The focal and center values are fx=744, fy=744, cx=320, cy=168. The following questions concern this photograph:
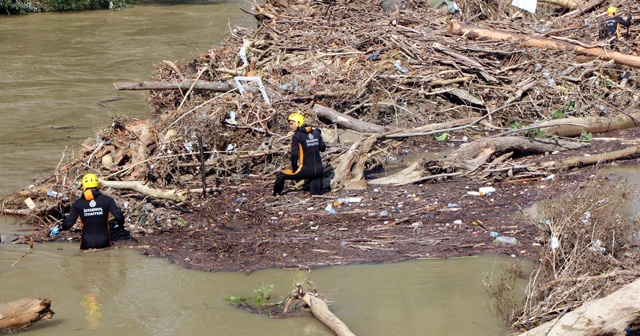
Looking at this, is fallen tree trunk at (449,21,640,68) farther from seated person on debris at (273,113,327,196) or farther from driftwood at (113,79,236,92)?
seated person on debris at (273,113,327,196)

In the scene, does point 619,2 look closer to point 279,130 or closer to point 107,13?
point 279,130

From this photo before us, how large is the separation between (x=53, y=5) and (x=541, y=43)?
862 inches

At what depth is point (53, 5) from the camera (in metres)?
29.9

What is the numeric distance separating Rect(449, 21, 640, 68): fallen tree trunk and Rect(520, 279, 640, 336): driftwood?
9.24m

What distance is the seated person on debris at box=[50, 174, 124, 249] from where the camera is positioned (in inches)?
327

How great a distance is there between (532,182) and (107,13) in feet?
79.3

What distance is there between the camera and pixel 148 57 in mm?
21500

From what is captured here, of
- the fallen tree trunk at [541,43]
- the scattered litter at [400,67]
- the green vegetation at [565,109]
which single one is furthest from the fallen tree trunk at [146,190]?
the fallen tree trunk at [541,43]

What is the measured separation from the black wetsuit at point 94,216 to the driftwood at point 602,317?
4.78 meters

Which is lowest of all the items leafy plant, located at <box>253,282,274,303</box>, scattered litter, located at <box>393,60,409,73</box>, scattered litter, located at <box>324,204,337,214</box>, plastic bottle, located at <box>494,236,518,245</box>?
leafy plant, located at <box>253,282,274,303</box>

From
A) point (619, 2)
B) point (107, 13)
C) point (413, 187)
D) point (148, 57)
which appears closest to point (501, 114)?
point (413, 187)

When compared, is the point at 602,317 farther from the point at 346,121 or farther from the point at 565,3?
the point at 565,3

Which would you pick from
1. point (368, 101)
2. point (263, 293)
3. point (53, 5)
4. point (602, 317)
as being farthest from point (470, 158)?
point (53, 5)

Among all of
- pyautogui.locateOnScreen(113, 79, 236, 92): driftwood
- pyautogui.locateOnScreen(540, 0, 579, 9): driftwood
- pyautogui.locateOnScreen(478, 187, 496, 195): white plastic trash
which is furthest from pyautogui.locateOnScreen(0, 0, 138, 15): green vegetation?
pyautogui.locateOnScreen(478, 187, 496, 195): white plastic trash
